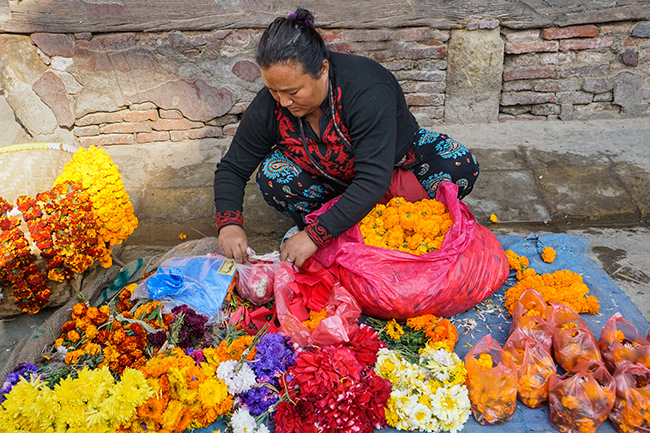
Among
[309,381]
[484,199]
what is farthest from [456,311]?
[484,199]

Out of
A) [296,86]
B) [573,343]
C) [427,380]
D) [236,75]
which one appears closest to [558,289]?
[573,343]

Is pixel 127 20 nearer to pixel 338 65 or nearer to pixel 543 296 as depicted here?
pixel 338 65

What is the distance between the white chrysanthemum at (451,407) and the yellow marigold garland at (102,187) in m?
1.78

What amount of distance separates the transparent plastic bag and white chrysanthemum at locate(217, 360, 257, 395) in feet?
1.61

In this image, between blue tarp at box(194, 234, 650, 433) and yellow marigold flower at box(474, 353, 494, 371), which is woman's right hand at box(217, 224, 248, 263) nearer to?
blue tarp at box(194, 234, 650, 433)

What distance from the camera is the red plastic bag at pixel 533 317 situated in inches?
84.0

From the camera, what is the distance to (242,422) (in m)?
1.90

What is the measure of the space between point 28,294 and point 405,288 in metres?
1.77

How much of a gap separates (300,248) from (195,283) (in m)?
0.53

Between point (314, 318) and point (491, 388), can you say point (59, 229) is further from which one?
point (491, 388)

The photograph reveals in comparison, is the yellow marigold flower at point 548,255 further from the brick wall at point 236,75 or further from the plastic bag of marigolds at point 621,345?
the brick wall at point 236,75

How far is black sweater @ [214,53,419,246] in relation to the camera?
2230 mm

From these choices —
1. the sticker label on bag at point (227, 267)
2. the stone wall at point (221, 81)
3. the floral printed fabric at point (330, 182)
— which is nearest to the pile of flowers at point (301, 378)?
the sticker label on bag at point (227, 267)

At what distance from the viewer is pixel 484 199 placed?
11.2 feet
